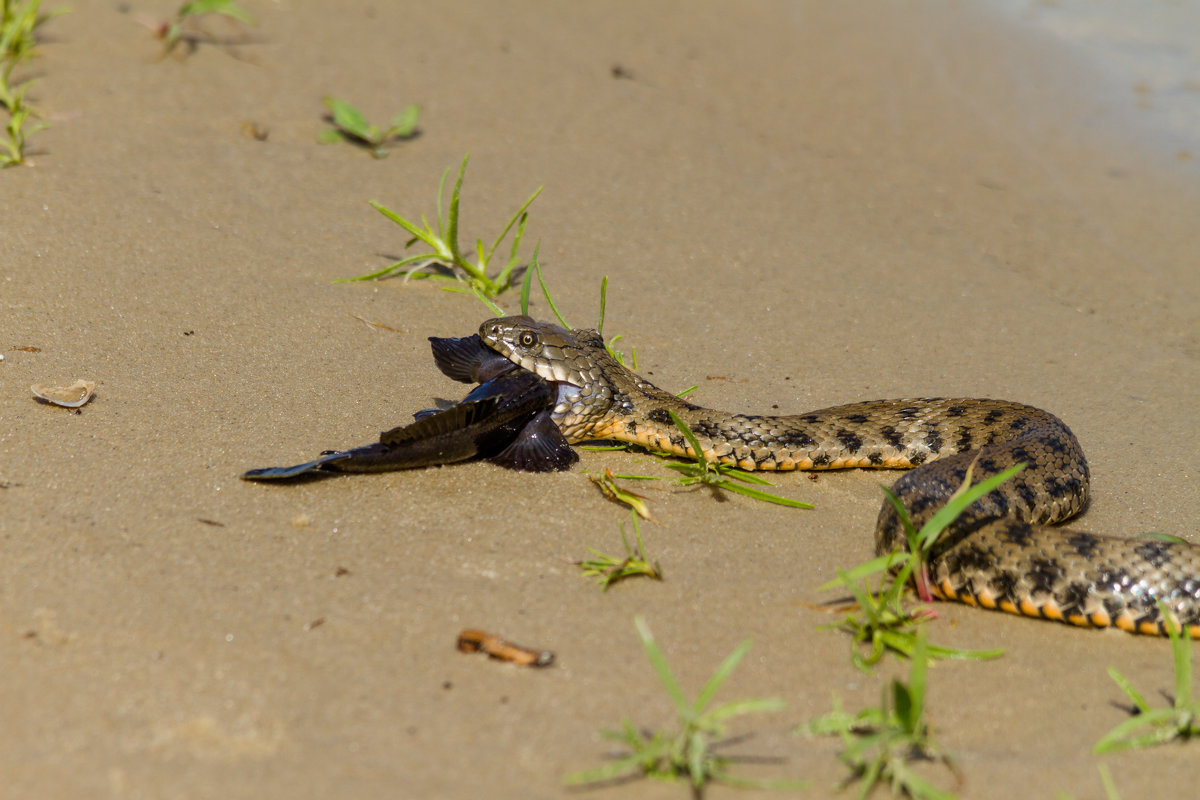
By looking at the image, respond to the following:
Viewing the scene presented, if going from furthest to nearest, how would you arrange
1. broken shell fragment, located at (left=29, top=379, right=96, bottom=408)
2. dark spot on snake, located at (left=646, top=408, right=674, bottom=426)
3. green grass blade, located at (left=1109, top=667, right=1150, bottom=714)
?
dark spot on snake, located at (left=646, top=408, right=674, bottom=426)
broken shell fragment, located at (left=29, top=379, right=96, bottom=408)
green grass blade, located at (left=1109, top=667, right=1150, bottom=714)

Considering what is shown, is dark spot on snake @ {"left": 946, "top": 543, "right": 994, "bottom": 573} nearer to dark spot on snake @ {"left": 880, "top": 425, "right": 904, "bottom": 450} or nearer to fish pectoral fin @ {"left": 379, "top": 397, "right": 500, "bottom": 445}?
dark spot on snake @ {"left": 880, "top": 425, "right": 904, "bottom": 450}

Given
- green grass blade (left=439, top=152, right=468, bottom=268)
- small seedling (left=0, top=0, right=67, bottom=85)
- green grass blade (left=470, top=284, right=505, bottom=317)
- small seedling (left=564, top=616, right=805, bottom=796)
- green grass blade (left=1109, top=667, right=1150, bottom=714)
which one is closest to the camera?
small seedling (left=564, top=616, right=805, bottom=796)

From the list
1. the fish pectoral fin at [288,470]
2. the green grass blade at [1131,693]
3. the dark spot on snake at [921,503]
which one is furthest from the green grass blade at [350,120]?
the green grass blade at [1131,693]

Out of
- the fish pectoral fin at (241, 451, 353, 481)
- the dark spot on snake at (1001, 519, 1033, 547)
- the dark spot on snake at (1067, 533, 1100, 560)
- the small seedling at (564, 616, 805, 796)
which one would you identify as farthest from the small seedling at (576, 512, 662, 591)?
the dark spot on snake at (1067, 533, 1100, 560)

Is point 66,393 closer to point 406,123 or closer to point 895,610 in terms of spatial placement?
point 895,610

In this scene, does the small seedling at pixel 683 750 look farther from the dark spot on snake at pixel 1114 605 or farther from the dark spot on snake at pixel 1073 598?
the dark spot on snake at pixel 1114 605

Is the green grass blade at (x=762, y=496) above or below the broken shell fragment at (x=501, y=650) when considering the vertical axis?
above
